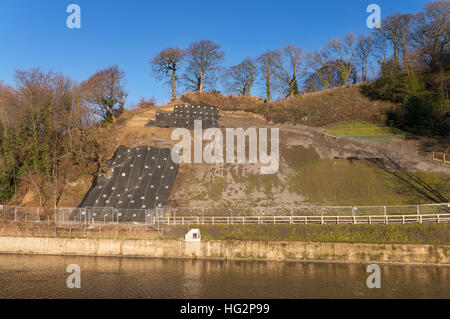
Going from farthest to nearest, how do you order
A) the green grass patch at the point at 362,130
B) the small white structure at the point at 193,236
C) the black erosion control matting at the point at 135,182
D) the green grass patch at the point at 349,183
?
1. the green grass patch at the point at 362,130
2. the black erosion control matting at the point at 135,182
3. the green grass patch at the point at 349,183
4. the small white structure at the point at 193,236

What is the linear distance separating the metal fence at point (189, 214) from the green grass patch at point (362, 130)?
2425cm

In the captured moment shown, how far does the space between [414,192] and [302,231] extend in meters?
15.3

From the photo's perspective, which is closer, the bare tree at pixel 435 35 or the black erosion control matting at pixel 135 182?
the black erosion control matting at pixel 135 182

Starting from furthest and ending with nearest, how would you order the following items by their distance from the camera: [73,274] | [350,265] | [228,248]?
[228,248], [350,265], [73,274]

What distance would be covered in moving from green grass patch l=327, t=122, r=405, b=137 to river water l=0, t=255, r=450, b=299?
32.1 m

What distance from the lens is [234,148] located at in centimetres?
5012

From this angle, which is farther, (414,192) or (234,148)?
(234,148)

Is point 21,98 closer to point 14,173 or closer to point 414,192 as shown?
point 14,173

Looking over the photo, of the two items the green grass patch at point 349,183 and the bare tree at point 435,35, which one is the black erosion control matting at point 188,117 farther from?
the bare tree at point 435,35

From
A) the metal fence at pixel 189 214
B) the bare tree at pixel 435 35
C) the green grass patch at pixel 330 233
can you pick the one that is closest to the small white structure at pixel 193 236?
the green grass patch at pixel 330 233

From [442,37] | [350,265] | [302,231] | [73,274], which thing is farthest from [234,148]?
[442,37]

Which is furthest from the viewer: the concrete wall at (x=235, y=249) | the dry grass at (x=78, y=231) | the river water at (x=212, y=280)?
the dry grass at (x=78, y=231)

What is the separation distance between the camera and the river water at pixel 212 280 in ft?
69.2

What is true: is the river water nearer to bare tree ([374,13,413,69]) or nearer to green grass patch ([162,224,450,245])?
green grass patch ([162,224,450,245])
